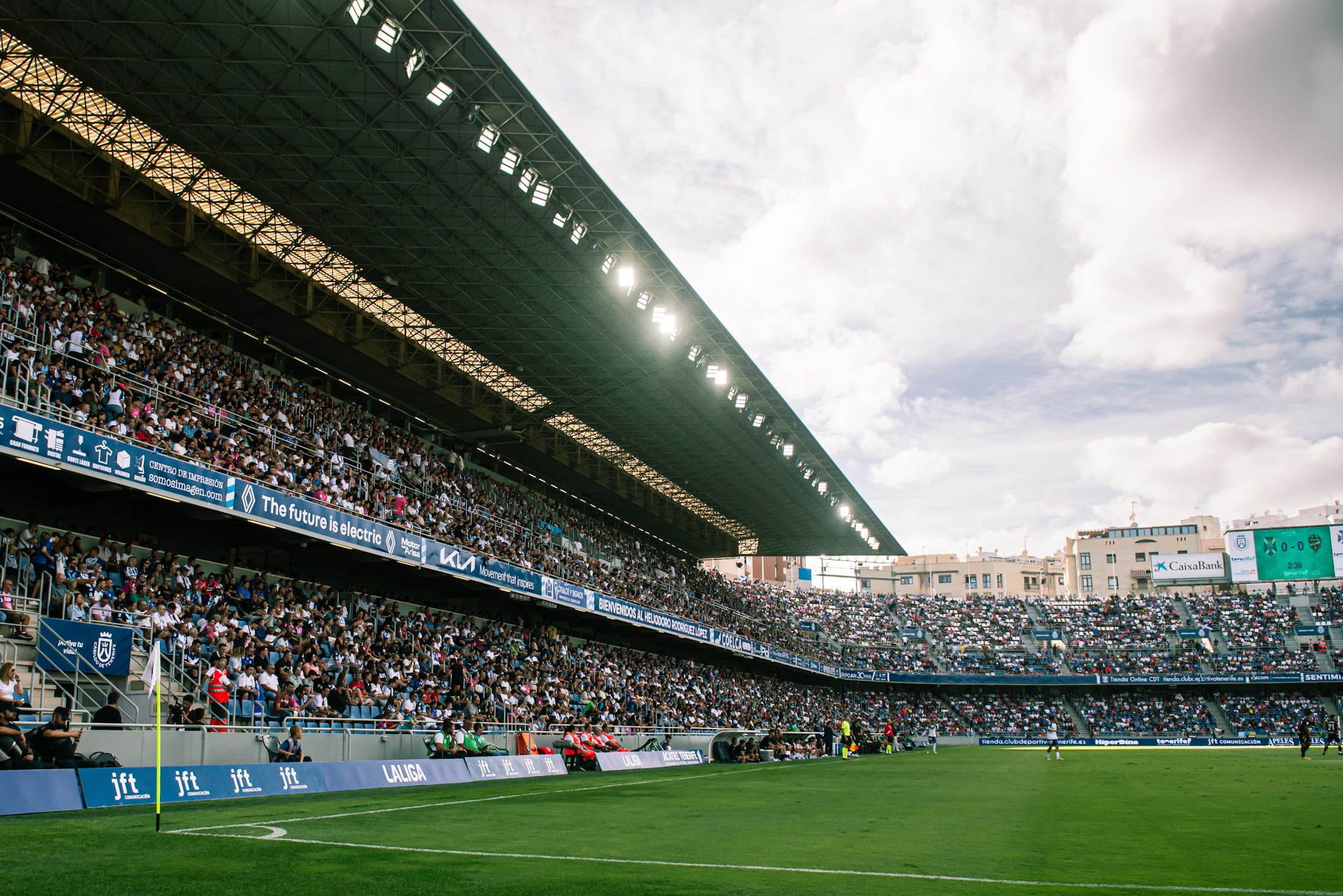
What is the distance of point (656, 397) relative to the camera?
141 feet

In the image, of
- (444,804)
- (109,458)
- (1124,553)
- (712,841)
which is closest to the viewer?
(712,841)

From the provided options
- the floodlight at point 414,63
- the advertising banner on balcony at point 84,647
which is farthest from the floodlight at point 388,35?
the advertising banner on balcony at point 84,647

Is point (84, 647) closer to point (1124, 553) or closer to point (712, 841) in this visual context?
point (712, 841)

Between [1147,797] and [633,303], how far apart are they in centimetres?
2096

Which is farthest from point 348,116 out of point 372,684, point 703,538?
point 703,538

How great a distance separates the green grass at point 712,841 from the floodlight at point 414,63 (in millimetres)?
14884

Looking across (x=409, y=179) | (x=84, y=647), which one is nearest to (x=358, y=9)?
(x=409, y=179)

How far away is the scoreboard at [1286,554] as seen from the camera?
7438cm

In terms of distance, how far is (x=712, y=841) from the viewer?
11.8 metres

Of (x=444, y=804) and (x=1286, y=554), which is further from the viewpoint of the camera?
(x=1286, y=554)

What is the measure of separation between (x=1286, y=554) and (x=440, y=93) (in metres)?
77.3

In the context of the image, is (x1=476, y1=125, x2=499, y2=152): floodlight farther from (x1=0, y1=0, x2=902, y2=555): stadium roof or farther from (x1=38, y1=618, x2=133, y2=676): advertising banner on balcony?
(x1=38, y1=618, x2=133, y2=676): advertising banner on balcony

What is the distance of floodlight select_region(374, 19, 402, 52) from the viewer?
67.0 feet

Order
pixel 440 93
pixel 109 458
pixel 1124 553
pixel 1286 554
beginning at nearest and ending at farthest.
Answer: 1. pixel 109 458
2. pixel 440 93
3. pixel 1286 554
4. pixel 1124 553
